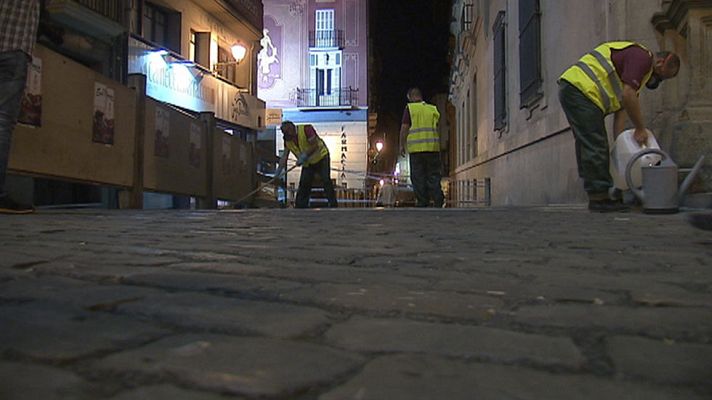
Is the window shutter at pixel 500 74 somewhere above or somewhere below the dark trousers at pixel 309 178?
above

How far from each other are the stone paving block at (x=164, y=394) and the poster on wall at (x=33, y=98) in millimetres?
6645

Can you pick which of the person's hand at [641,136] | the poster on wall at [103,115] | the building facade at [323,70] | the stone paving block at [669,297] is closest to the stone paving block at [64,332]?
the stone paving block at [669,297]

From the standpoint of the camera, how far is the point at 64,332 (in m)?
1.40

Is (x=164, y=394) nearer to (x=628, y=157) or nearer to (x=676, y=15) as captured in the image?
(x=628, y=157)

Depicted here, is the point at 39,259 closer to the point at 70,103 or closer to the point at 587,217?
the point at 587,217

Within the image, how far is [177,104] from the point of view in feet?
59.2

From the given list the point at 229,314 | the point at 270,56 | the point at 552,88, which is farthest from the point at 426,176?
the point at 270,56

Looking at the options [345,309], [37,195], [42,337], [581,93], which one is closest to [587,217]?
[581,93]

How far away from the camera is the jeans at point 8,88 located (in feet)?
16.5

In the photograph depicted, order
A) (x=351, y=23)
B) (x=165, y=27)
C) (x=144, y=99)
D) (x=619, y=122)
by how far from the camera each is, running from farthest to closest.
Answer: (x=351, y=23), (x=165, y=27), (x=144, y=99), (x=619, y=122)

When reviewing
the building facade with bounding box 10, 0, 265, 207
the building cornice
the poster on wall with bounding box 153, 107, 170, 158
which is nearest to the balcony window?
the building facade with bounding box 10, 0, 265, 207

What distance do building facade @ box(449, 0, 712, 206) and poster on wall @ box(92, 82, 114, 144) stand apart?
6.36 meters

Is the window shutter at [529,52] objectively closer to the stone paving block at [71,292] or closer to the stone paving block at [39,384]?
the stone paving block at [71,292]

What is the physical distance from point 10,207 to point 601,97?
5.68m
